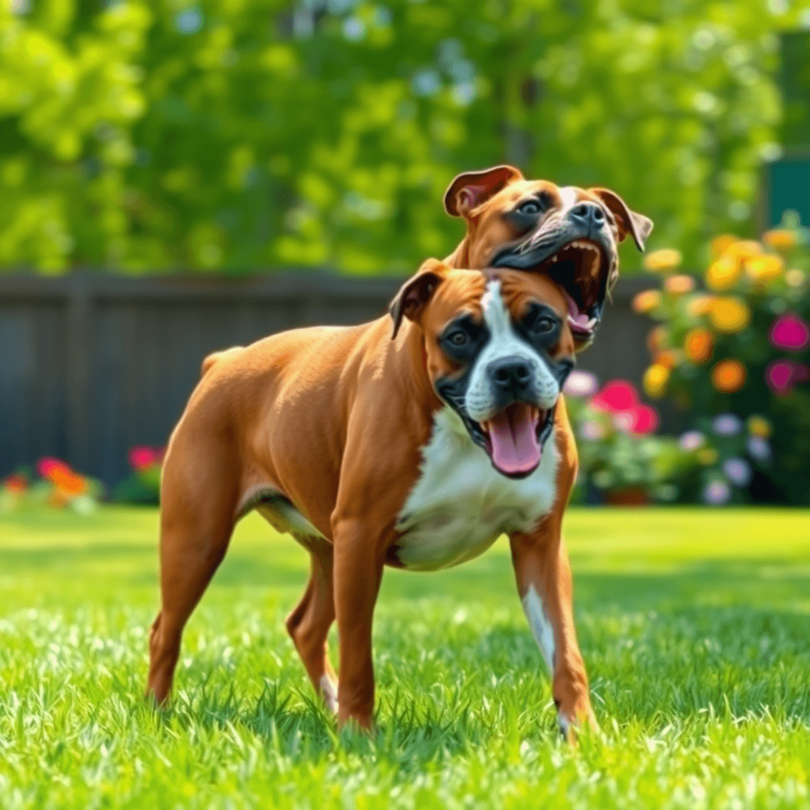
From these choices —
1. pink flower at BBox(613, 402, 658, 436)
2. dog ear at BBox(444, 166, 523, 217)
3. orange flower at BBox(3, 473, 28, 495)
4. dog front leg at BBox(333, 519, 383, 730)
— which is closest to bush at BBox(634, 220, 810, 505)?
pink flower at BBox(613, 402, 658, 436)

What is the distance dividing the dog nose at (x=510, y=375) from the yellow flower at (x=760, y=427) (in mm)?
9518

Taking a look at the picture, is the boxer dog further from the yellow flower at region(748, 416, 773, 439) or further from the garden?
the yellow flower at region(748, 416, 773, 439)

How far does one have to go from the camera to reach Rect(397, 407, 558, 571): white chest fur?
371 centimetres

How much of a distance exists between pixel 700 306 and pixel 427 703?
9.08m

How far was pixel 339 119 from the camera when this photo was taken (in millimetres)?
16797

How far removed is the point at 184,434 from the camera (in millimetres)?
4539

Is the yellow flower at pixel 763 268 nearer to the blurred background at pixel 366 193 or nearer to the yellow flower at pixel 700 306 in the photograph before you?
the blurred background at pixel 366 193

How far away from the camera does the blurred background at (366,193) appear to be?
1285 centimetres

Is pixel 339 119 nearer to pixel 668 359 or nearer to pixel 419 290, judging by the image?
pixel 668 359

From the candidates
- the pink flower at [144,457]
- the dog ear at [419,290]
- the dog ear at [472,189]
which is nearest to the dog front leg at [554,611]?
the dog ear at [419,290]

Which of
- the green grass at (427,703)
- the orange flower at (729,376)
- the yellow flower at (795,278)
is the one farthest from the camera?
the yellow flower at (795,278)

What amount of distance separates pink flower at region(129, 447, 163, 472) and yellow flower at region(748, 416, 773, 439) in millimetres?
4928

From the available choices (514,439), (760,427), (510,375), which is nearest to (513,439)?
(514,439)

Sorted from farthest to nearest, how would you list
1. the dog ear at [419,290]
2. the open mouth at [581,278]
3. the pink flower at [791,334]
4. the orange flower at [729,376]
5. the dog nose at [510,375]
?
the orange flower at [729,376]
the pink flower at [791,334]
the open mouth at [581,278]
the dog ear at [419,290]
the dog nose at [510,375]
